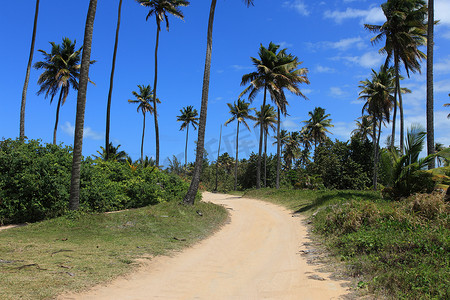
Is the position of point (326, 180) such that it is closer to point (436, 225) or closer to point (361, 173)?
point (361, 173)

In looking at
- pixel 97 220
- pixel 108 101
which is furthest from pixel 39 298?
pixel 108 101

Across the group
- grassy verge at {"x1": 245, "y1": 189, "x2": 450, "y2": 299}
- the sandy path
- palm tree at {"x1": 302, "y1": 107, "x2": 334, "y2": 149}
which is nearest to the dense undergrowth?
the sandy path

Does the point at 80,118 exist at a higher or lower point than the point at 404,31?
lower

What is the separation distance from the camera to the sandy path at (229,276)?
5.16 m

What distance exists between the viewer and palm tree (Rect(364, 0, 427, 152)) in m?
22.8

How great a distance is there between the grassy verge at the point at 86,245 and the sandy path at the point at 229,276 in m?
0.52

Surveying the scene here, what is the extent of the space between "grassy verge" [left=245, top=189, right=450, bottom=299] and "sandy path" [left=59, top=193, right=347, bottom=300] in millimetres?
839

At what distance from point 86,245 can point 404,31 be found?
2638 cm

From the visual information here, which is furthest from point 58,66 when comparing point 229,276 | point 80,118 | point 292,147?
point 292,147

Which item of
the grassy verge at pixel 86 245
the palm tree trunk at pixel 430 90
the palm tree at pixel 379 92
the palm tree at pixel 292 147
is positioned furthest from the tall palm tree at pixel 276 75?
the palm tree at pixel 292 147

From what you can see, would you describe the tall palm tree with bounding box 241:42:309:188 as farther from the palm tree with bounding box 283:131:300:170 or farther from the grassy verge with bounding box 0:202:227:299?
the palm tree with bounding box 283:131:300:170

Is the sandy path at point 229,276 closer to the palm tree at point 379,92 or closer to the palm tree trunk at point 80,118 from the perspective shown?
the palm tree trunk at point 80,118

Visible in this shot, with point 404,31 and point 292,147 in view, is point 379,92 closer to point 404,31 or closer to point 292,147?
point 404,31

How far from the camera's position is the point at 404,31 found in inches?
920
